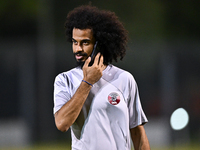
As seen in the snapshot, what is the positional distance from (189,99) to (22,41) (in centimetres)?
329

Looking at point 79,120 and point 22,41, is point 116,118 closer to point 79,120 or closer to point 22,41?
point 79,120

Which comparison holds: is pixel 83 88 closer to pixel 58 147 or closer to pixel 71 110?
pixel 71 110

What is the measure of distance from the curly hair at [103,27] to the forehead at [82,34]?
0.02 m

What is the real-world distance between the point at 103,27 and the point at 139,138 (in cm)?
70

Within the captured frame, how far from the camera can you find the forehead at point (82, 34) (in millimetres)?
1834

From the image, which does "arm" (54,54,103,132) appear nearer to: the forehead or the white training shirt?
the white training shirt

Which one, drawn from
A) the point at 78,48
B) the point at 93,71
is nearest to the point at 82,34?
the point at 78,48

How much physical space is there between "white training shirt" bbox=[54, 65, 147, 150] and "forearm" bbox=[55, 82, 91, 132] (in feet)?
0.24

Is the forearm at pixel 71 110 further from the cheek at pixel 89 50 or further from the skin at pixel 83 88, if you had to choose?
the cheek at pixel 89 50

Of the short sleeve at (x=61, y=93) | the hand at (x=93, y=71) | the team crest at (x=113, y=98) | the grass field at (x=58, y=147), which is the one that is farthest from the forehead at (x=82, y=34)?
the grass field at (x=58, y=147)

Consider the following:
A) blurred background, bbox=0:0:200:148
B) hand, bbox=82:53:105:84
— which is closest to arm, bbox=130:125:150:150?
hand, bbox=82:53:105:84

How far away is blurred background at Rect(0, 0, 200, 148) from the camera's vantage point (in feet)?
18.5

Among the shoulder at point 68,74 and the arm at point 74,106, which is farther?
the shoulder at point 68,74

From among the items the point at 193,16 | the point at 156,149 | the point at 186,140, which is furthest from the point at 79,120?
the point at 193,16
